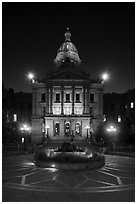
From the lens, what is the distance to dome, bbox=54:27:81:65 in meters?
78.1

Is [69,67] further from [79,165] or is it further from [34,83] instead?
[79,165]

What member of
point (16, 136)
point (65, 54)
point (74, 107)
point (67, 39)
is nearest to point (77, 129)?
point (74, 107)

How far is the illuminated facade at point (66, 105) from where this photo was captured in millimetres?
55438

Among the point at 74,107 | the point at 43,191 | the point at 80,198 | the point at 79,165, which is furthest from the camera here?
the point at 74,107

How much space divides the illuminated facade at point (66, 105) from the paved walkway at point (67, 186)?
35724 millimetres

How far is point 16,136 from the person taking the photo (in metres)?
53.3

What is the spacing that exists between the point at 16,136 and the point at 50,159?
113 ft

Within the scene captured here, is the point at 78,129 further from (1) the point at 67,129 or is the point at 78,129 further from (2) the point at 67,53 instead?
(2) the point at 67,53

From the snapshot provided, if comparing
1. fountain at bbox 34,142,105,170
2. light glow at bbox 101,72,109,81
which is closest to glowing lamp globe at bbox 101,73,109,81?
light glow at bbox 101,72,109,81

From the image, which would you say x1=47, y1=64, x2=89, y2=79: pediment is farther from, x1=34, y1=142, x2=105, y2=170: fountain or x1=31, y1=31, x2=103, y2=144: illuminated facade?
x1=34, y1=142, x2=105, y2=170: fountain

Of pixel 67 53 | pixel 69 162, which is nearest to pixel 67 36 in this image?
pixel 67 53

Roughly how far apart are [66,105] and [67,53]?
28.4 metres

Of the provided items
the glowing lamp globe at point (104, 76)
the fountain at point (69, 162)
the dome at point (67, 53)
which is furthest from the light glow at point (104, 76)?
the fountain at point (69, 162)

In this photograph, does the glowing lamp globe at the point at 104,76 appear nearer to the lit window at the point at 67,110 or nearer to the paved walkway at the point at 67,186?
the lit window at the point at 67,110
